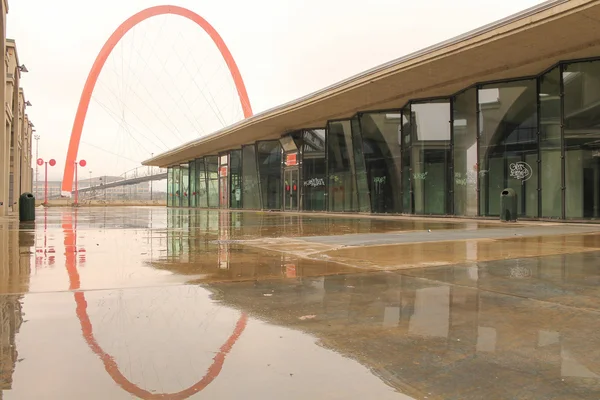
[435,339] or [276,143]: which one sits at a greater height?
[276,143]

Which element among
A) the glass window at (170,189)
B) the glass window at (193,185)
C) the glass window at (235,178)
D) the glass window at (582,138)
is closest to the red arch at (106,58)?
the glass window at (170,189)

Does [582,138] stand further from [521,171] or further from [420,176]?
[420,176]

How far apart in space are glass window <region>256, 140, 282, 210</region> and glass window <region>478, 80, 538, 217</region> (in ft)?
56.0

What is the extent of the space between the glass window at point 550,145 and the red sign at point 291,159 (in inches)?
664

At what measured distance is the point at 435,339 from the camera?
10.6 ft

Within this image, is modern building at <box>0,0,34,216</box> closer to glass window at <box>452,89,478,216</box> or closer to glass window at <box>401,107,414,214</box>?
glass window at <box>401,107,414,214</box>

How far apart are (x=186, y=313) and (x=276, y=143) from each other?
1240 inches

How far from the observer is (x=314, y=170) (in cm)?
2988

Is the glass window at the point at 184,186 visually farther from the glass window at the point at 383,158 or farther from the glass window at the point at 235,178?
the glass window at the point at 383,158

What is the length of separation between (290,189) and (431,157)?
12721 mm

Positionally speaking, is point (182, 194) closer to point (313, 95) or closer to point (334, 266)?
point (313, 95)

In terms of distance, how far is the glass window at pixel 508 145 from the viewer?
17.9 metres

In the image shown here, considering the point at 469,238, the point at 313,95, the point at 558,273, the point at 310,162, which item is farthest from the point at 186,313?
the point at 310,162

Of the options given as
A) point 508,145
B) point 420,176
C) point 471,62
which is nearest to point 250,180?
point 420,176
